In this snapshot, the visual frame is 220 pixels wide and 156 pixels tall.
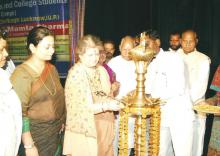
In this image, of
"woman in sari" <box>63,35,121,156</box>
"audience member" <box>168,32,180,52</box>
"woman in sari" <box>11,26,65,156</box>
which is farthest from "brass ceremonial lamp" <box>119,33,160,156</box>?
"audience member" <box>168,32,180,52</box>

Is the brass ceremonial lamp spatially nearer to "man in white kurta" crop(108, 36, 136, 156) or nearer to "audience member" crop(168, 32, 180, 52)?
"man in white kurta" crop(108, 36, 136, 156)

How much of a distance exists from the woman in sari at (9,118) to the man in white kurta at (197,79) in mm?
2574

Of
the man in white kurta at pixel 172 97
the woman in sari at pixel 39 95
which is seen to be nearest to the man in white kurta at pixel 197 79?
the man in white kurta at pixel 172 97

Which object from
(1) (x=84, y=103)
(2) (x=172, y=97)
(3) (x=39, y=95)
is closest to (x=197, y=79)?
(2) (x=172, y=97)

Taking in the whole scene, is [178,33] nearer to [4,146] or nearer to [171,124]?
[171,124]

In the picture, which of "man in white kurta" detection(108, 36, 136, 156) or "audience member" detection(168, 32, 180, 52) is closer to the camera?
"man in white kurta" detection(108, 36, 136, 156)

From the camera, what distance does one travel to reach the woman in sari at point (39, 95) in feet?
6.86

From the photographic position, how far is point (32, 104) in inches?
85.8

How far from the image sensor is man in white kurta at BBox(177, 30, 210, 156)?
399cm

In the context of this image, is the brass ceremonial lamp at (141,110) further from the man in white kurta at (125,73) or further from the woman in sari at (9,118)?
the man in white kurta at (125,73)

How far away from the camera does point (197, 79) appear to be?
4.02m

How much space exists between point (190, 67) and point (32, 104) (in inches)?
A: 101

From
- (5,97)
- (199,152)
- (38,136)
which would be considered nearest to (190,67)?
(199,152)

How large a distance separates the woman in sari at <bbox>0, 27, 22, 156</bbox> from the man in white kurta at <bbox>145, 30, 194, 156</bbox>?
1.62m
